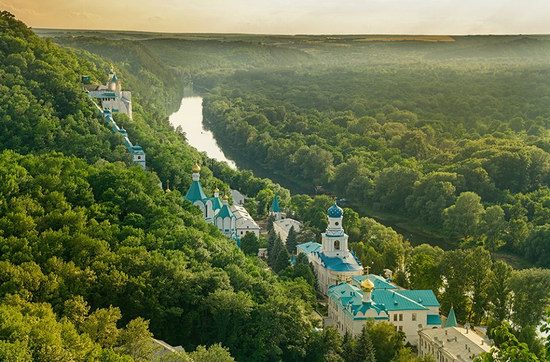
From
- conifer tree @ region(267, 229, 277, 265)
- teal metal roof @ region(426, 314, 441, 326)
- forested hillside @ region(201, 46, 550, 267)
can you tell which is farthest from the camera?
forested hillside @ region(201, 46, 550, 267)

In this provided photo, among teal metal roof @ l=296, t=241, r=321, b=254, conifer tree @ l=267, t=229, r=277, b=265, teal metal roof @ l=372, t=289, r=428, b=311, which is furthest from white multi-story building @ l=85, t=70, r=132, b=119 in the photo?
teal metal roof @ l=372, t=289, r=428, b=311

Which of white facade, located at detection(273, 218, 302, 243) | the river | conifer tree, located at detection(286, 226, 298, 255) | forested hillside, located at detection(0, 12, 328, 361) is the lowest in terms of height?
the river

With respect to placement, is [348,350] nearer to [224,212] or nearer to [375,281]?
[375,281]

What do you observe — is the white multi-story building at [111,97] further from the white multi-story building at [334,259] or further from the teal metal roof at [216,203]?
the white multi-story building at [334,259]

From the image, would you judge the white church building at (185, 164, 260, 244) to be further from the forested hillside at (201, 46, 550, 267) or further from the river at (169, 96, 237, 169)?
the river at (169, 96, 237, 169)

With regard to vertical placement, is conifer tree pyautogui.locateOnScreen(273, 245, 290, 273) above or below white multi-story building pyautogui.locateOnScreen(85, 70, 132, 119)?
below

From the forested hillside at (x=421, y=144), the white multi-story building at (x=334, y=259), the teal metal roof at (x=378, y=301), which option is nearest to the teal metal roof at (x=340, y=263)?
the white multi-story building at (x=334, y=259)

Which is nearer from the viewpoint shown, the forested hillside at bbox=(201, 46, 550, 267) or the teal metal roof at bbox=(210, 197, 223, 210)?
the teal metal roof at bbox=(210, 197, 223, 210)
